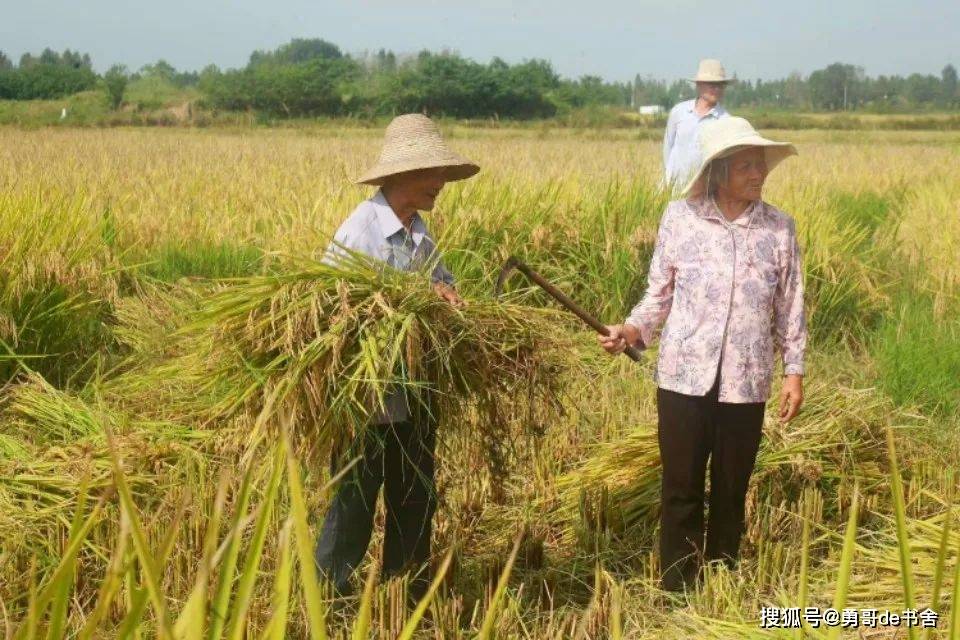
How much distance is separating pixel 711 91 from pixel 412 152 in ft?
15.1

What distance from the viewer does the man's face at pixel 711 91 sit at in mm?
7105

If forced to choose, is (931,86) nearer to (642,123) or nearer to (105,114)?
(642,123)

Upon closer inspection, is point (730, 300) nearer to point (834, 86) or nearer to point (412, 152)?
point (412, 152)

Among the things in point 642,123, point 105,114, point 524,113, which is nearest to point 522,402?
point 105,114

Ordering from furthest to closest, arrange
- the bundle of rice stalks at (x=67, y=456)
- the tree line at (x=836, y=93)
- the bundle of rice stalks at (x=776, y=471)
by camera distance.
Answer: the tree line at (x=836, y=93), the bundle of rice stalks at (x=776, y=471), the bundle of rice stalks at (x=67, y=456)

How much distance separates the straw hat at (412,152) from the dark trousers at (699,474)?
36.6 inches

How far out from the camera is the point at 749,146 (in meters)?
3.08

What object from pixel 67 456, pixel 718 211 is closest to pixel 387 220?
pixel 718 211

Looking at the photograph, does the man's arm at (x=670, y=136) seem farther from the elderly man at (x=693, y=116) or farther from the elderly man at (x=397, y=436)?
the elderly man at (x=397, y=436)

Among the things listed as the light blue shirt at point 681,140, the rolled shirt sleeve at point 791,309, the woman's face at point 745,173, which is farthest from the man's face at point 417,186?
the light blue shirt at point 681,140

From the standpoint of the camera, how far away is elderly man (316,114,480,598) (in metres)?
2.92

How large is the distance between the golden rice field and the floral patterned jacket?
33cm

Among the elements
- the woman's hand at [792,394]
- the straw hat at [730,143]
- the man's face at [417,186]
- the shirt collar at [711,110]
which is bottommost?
the woman's hand at [792,394]

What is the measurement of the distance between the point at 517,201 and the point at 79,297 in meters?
2.61
